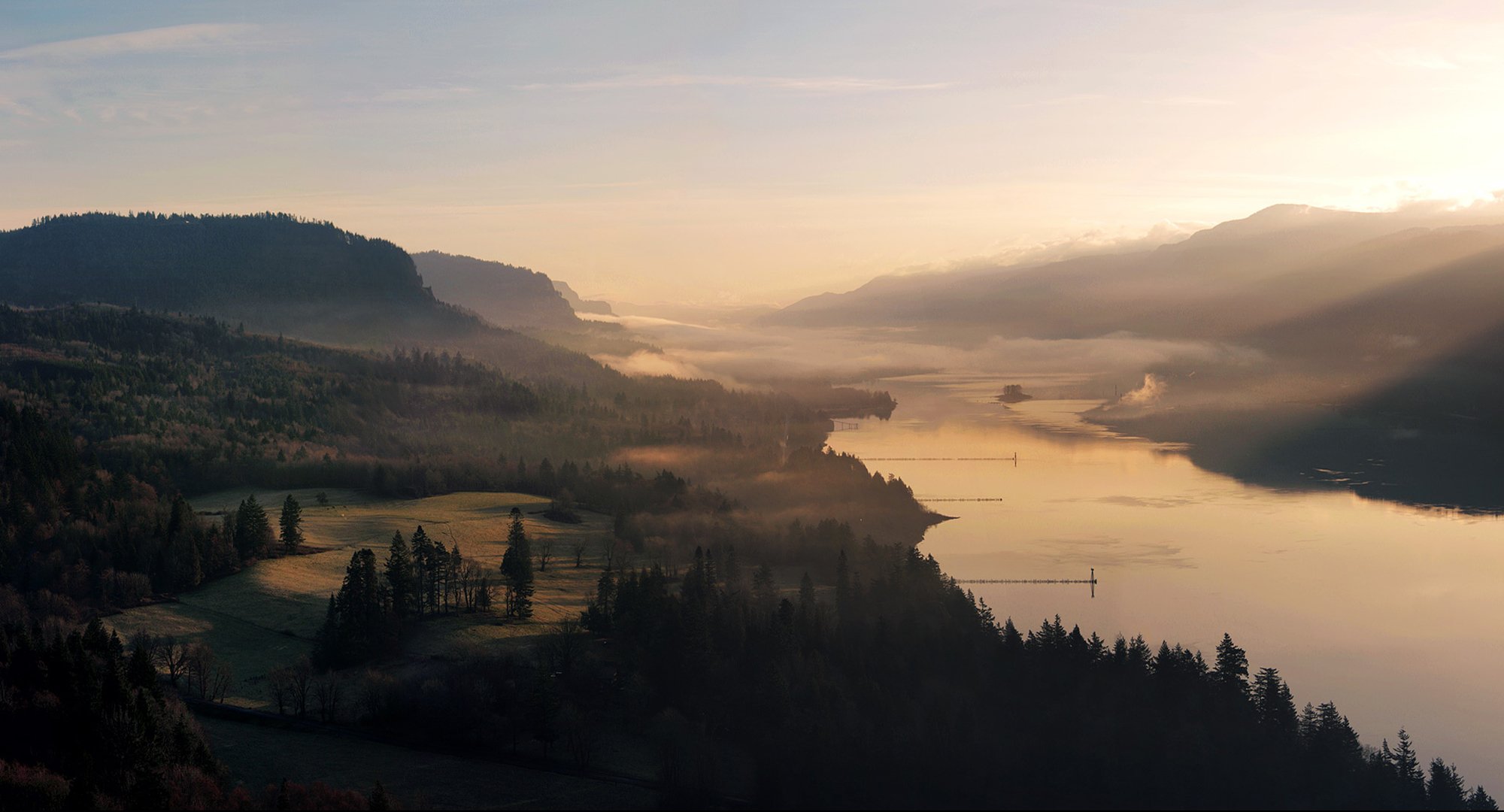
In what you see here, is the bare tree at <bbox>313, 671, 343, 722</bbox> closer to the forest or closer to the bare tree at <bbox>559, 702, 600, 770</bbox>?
the forest

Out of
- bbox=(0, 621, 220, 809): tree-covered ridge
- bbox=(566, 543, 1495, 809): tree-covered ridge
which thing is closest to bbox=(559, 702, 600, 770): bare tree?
bbox=(566, 543, 1495, 809): tree-covered ridge

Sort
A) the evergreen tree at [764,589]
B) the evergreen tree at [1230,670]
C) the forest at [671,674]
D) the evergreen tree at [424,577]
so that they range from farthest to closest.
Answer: the evergreen tree at [764,589] → the evergreen tree at [424,577] → the evergreen tree at [1230,670] → the forest at [671,674]

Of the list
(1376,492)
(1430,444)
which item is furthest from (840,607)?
(1430,444)

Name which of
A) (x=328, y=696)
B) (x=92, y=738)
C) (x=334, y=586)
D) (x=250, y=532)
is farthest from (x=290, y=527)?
(x=92, y=738)

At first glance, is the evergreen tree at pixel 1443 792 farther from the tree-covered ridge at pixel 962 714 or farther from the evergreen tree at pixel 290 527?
the evergreen tree at pixel 290 527

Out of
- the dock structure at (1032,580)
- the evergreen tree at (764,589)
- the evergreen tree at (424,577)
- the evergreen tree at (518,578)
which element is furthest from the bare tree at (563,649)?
the dock structure at (1032,580)
